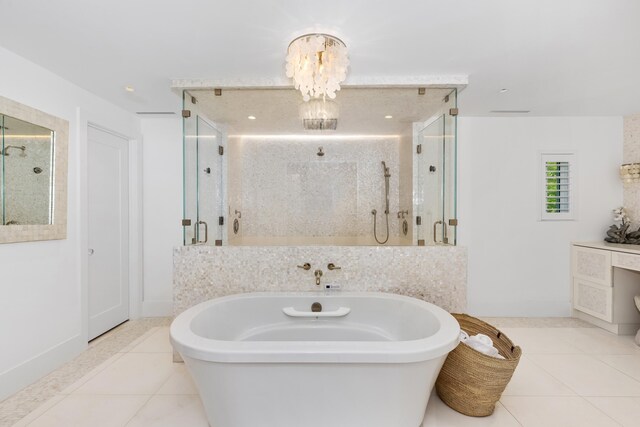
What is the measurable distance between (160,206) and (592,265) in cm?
476

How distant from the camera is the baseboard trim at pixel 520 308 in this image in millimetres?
3572

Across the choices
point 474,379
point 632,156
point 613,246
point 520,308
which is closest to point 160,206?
A: point 474,379

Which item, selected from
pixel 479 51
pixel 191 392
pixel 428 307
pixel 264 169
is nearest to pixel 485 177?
pixel 479 51

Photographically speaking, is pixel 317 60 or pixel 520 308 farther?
pixel 520 308

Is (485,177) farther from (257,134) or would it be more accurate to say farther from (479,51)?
(257,134)

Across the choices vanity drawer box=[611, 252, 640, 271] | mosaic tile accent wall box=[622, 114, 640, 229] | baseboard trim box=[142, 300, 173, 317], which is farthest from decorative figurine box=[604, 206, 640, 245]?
baseboard trim box=[142, 300, 173, 317]

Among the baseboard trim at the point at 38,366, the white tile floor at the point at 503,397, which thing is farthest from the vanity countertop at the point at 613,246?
the baseboard trim at the point at 38,366

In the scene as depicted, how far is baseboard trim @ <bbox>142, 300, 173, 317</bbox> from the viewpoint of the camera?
3.58 meters

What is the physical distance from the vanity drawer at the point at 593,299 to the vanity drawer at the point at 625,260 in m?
0.27

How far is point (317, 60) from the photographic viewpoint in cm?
190

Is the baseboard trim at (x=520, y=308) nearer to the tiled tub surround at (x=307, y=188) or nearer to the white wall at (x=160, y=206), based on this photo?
the tiled tub surround at (x=307, y=188)

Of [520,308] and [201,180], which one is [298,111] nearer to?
[201,180]

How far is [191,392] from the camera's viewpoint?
6.91 feet

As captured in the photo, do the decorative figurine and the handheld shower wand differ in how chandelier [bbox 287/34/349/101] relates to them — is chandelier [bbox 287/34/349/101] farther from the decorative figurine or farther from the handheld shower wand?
the decorative figurine
